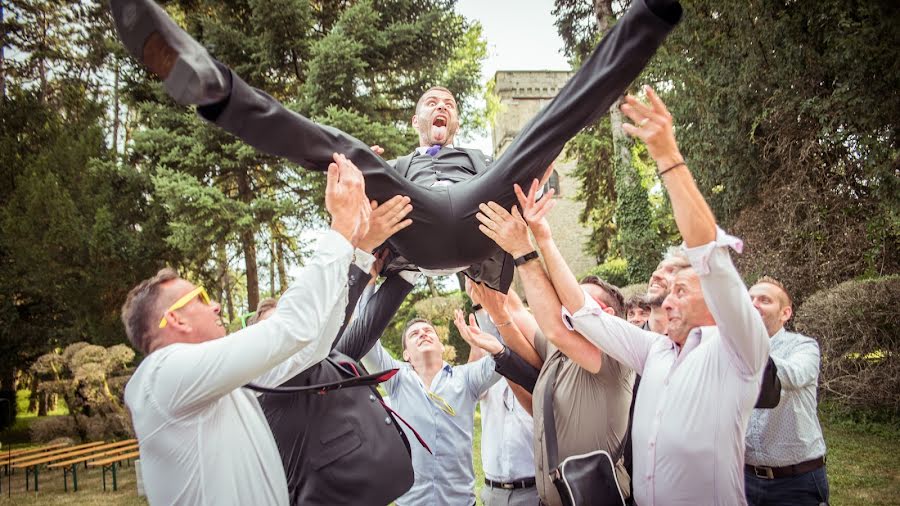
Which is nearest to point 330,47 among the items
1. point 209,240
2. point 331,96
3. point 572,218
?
point 331,96

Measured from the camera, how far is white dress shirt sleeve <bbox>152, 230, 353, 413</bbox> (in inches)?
74.8

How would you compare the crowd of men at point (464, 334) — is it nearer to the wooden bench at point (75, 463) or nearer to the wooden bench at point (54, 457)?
the wooden bench at point (75, 463)

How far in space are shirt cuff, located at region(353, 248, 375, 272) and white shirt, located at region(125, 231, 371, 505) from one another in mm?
493

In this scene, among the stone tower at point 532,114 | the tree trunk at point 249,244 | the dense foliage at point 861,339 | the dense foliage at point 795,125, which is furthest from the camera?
the stone tower at point 532,114

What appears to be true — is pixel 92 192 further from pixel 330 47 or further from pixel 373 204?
pixel 373 204

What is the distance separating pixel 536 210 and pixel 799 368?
2037mm

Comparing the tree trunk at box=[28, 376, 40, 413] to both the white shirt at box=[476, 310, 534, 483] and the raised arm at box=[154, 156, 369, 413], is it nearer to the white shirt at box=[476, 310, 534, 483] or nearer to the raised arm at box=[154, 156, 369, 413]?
the white shirt at box=[476, 310, 534, 483]

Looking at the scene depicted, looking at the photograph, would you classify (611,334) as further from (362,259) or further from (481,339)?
(362,259)

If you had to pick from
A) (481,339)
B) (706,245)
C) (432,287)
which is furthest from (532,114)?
(706,245)

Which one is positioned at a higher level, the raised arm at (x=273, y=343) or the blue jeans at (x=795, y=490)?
the raised arm at (x=273, y=343)

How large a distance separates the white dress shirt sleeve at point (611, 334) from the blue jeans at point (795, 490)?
1.55 metres

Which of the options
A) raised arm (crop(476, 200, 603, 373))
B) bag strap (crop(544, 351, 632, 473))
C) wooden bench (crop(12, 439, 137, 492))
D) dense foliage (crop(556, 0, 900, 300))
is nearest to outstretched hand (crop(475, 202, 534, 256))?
raised arm (crop(476, 200, 603, 373))

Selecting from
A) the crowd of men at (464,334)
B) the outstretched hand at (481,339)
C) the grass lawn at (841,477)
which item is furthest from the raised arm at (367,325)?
the grass lawn at (841,477)

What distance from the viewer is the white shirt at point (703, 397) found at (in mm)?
2102
